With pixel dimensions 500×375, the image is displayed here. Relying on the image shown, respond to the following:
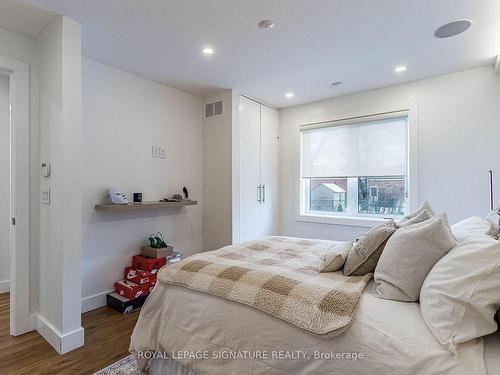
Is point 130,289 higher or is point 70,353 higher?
point 130,289

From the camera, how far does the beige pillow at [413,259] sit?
1.23 meters

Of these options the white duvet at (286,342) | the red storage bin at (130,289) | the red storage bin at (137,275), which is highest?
the white duvet at (286,342)

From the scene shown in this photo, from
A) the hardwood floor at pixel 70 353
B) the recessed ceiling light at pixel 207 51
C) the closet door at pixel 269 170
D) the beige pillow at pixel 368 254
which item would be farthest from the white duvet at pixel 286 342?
the closet door at pixel 269 170

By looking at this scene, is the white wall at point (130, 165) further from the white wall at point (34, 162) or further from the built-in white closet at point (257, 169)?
the built-in white closet at point (257, 169)

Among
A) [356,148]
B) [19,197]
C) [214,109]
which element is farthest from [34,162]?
[356,148]

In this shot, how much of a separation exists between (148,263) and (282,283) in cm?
208

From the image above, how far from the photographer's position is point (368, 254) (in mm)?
1542

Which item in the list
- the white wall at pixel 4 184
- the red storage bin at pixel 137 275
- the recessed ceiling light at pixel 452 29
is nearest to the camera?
the recessed ceiling light at pixel 452 29

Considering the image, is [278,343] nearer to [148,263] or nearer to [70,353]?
[70,353]

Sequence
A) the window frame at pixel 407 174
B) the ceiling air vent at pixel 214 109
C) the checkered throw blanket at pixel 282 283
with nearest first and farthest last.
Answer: the checkered throw blanket at pixel 282 283 → the window frame at pixel 407 174 → the ceiling air vent at pixel 214 109

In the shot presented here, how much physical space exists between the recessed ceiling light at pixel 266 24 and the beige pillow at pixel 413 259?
1.83m

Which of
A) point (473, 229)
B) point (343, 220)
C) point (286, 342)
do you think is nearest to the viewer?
point (286, 342)

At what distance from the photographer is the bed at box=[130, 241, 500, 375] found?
943 millimetres

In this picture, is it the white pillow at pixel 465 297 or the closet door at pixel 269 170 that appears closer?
the white pillow at pixel 465 297
